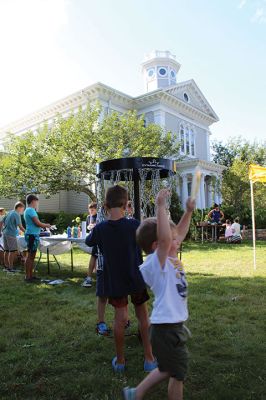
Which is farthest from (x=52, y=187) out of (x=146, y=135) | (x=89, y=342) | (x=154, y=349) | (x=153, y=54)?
(x=153, y=54)

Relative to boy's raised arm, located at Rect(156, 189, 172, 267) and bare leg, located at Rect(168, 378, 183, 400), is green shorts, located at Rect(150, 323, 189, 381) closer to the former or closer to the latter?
bare leg, located at Rect(168, 378, 183, 400)

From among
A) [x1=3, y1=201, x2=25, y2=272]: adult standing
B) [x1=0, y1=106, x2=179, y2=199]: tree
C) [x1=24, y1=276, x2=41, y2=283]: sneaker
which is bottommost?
[x1=24, y1=276, x2=41, y2=283]: sneaker

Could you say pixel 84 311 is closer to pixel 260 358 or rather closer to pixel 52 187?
pixel 260 358

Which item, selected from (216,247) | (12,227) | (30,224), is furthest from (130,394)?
(216,247)

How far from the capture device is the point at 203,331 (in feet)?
14.9

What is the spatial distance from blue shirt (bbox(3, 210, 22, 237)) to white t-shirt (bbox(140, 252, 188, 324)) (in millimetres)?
7376

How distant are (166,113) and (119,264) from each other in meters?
26.3

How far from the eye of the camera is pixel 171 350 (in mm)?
2400

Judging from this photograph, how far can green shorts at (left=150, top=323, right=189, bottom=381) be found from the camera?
2.40 meters

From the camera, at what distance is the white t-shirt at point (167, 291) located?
7.97ft

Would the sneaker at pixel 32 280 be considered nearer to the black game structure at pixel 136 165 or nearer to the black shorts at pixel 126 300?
the black game structure at pixel 136 165

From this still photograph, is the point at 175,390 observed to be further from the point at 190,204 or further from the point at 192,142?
the point at 192,142

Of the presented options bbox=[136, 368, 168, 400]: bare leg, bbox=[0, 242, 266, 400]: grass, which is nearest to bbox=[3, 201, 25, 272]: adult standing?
bbox=[0, 242, 266, 400]: grass

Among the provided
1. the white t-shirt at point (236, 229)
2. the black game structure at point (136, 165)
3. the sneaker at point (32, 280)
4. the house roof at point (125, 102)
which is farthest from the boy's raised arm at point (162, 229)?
the house roof at point (125, 102)
